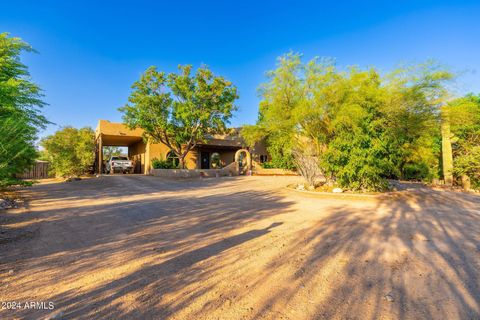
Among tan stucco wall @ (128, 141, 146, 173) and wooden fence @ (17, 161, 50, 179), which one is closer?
wooden fence @ (17, 161, 50, 179)

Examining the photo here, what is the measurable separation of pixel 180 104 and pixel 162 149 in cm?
671

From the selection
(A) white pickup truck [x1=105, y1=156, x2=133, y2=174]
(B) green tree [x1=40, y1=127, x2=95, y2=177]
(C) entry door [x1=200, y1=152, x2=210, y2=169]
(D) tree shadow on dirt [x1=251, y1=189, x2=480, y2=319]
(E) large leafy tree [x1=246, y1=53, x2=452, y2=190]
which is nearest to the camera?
(D) tree shadow on dirt [x1=251, y1=189, x2=480, y2=319]

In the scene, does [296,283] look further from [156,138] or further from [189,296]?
[156,138]

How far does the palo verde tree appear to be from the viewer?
16750 mm

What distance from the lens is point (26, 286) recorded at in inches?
99.2

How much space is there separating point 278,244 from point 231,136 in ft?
70.1

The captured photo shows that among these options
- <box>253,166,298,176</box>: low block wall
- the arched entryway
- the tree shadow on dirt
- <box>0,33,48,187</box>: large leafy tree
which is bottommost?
the tree shadow on dirt

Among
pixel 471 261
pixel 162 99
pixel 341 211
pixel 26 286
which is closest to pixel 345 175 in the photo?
pixel 341 211

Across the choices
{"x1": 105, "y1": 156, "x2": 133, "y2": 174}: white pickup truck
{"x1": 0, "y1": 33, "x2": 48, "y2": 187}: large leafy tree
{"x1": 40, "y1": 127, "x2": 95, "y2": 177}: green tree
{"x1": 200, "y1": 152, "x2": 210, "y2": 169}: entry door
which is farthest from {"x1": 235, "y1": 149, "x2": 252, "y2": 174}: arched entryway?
{"x1": 0, "y1": 33, "x2": 48, "y2": 187}: large leafy tree

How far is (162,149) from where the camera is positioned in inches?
863

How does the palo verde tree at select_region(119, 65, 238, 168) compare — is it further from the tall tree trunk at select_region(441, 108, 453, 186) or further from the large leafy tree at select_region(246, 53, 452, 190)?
the tall tree trunk at select_region(441, 108, 453, 186)

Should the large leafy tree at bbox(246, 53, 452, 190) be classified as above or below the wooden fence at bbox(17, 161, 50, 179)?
above

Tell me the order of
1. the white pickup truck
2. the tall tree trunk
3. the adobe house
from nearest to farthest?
the tall tree trunk → the adobe house → the white pickup truck

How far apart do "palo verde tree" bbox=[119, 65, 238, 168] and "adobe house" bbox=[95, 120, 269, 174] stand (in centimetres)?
293
